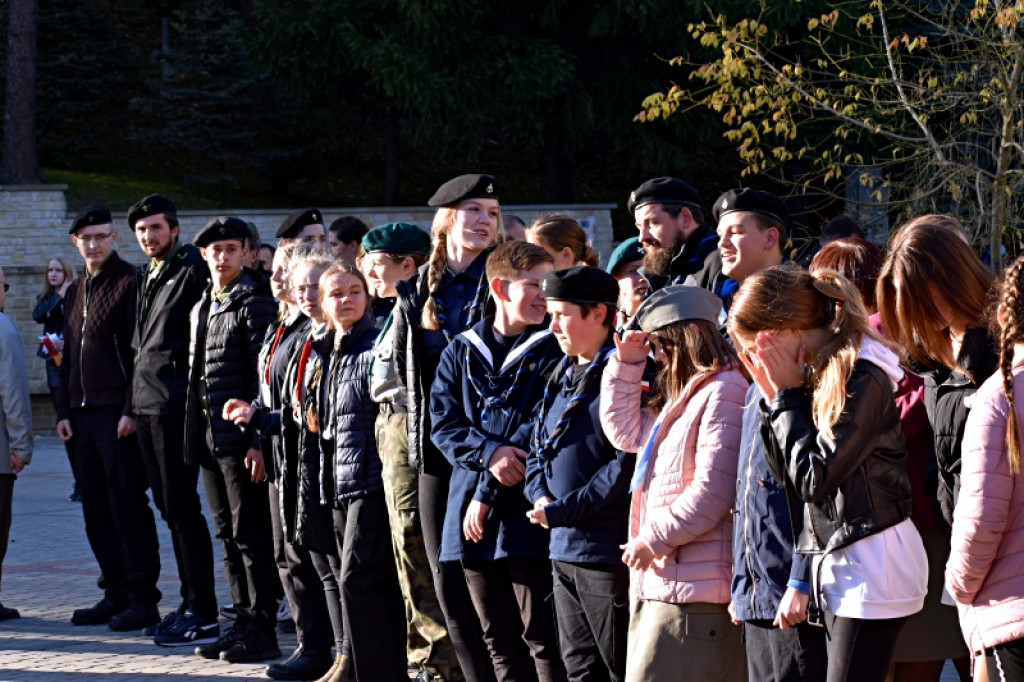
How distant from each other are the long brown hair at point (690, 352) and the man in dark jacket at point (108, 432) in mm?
4795

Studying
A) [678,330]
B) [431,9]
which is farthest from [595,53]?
[678,330]

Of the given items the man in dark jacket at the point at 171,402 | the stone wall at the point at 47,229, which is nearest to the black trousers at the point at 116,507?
the man in dark jacket at the point at 171,402

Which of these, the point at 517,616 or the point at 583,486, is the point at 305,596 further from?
the point at 583,486

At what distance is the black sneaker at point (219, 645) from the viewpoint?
775 cm

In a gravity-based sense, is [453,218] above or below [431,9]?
below

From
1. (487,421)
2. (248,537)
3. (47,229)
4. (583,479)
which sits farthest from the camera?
(47,229)

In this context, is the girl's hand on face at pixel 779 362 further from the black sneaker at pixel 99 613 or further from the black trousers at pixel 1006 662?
the black sneaker at pixel 99 613

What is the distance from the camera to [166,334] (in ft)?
27.7

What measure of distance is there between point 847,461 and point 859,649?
51 centimetres

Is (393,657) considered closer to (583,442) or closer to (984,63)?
(583,442)

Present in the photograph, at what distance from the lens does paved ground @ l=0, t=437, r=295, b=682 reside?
741 cm

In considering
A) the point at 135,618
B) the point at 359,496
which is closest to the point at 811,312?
the point at 359,496

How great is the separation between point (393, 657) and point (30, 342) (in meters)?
19.2

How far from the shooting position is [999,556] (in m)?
3.88
